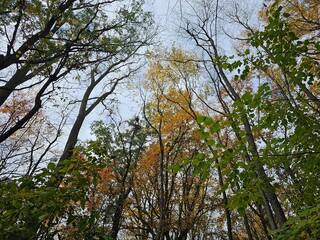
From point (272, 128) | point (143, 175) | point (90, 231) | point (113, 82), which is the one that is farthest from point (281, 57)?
point (143, 175)

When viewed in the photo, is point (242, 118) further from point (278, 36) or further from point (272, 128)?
point (278, 36)

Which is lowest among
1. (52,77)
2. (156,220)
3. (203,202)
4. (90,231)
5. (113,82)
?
(90,231)

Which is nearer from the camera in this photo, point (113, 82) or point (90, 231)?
point (90, 231)

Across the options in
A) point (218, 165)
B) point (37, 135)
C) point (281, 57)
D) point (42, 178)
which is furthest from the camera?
point (37, 135)

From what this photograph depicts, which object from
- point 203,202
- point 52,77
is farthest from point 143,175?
point 52,77

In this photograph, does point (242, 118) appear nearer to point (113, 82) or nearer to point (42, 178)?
point (42, 178)

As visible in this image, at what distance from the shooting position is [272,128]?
259 centimetres

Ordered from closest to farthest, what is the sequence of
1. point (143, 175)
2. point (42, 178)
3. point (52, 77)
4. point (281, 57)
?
1. point (42, 178)
2. point (281, 57)
3. point (52, 77)
4. point (143, 175)

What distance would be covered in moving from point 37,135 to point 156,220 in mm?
7095

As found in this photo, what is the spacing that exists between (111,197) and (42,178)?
10.0 m

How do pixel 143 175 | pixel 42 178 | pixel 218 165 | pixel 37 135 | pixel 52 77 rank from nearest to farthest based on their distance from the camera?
1. pixel 218 165
2. pixel 42 178
3. pixel 52 77
4. pixel 37 135
5. pixel 143 175

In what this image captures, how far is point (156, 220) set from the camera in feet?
36.1

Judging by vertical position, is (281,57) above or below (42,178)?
above

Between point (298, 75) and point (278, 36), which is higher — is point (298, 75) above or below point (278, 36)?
below
